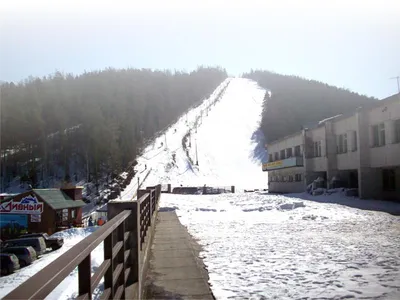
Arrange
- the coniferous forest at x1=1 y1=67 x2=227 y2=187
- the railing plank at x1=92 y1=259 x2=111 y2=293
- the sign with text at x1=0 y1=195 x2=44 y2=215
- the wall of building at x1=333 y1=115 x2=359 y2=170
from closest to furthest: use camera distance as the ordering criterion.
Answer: the railing plank at x1=92 y1=259 x2=111 y2=293 < the wall of building at x1=333 y1=115 x2=359 y2=170 < the sign with text at x1=0 y1=195 x2=44 y2=215 < the coniferous forest at x1=1 y1=67 x2=227 y2=187

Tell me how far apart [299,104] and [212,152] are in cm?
5807

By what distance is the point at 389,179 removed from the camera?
96.7ft

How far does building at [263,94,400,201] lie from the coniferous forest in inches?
2111

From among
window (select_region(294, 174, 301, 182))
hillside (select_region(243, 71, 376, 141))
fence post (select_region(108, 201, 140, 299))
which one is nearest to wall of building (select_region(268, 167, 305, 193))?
window (select_region(294, 174, 301, 182))

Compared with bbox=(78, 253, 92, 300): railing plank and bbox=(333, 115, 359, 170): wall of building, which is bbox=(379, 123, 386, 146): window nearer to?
bbox=(333, 115, 359, 170): wall of building

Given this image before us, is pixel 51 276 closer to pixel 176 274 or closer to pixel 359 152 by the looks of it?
pixel 176 274

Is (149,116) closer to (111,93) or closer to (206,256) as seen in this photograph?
(111,93)

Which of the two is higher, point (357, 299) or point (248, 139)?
point (248, 139)

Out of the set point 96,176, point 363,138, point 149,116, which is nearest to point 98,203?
point 96,176

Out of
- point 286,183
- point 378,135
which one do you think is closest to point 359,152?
point 378,135

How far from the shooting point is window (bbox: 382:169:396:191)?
28.9m

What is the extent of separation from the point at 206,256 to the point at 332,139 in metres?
29.3

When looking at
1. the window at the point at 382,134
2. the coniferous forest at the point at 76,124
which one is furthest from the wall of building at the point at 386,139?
the coniferous forest at the point at 76,124

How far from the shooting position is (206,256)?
9.20m
